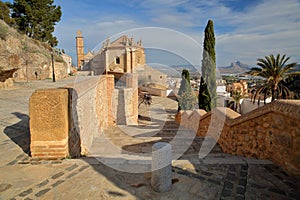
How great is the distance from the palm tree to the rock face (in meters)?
13.3

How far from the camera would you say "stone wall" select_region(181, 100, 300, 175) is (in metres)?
2.68

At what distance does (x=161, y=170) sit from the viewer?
2.31 metres

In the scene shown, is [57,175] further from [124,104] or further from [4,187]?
[124,104]

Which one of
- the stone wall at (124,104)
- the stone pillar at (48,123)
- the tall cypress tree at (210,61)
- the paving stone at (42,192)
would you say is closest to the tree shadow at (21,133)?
the stone pillar at (48,123)

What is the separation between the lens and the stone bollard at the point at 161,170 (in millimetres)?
2309

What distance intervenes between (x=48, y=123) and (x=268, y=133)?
3.62 m

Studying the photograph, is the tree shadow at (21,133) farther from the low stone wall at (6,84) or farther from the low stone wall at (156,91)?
the low stone wall at (156,91)

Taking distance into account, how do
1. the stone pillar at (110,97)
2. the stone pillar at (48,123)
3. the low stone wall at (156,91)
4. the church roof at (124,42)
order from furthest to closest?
the church roof at (124,42) → the low stone wall at (156,91) → the stone pillar at (110,97) → the stone pillar at (48,123)

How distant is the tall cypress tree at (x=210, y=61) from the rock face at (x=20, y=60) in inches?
429

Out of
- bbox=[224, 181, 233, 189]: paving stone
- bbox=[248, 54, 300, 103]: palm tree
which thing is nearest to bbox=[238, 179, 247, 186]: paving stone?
bbox=[224, 181, 233, 189]: paving stone

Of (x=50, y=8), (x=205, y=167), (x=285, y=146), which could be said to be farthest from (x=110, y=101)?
(x=50, y=8)

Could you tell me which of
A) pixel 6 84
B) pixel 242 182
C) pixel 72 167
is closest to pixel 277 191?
pixel 242 182

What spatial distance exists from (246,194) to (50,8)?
97.9ft

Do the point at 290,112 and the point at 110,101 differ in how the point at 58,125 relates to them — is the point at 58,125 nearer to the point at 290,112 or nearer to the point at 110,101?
the point at 290,112
